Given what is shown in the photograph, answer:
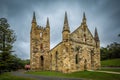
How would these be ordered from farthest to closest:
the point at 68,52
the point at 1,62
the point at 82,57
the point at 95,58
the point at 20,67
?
the point at 20,67 < the point at 95,58 < the point at 82,57 < the point at 68,52 < the point at 1,62

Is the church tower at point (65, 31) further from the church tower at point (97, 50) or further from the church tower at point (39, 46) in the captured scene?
the church tower at point (39, 46)

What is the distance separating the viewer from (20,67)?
53.1 meters

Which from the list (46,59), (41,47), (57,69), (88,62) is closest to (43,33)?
(41,47)

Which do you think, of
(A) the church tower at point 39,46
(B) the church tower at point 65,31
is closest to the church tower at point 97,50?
(B) the church tower at point 65,31

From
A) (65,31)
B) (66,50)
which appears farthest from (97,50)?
(65,31)

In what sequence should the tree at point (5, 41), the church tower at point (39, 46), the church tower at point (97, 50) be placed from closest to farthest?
the tree at point (5, 41) < the church tower at point (97, 50) < the church tower at point (39, 46)

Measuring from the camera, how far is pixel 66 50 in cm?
2981

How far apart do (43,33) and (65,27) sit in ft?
51.3

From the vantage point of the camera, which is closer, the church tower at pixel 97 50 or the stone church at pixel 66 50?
the stone church at pixel 66 50

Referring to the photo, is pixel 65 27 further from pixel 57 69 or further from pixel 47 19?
pixel 47 19

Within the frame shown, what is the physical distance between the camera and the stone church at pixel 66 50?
29969 mm

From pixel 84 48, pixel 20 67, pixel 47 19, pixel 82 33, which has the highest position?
pixel 47 19

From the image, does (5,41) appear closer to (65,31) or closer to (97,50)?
(65,31)

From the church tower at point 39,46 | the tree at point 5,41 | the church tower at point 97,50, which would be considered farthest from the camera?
the church tower at point 39,46
